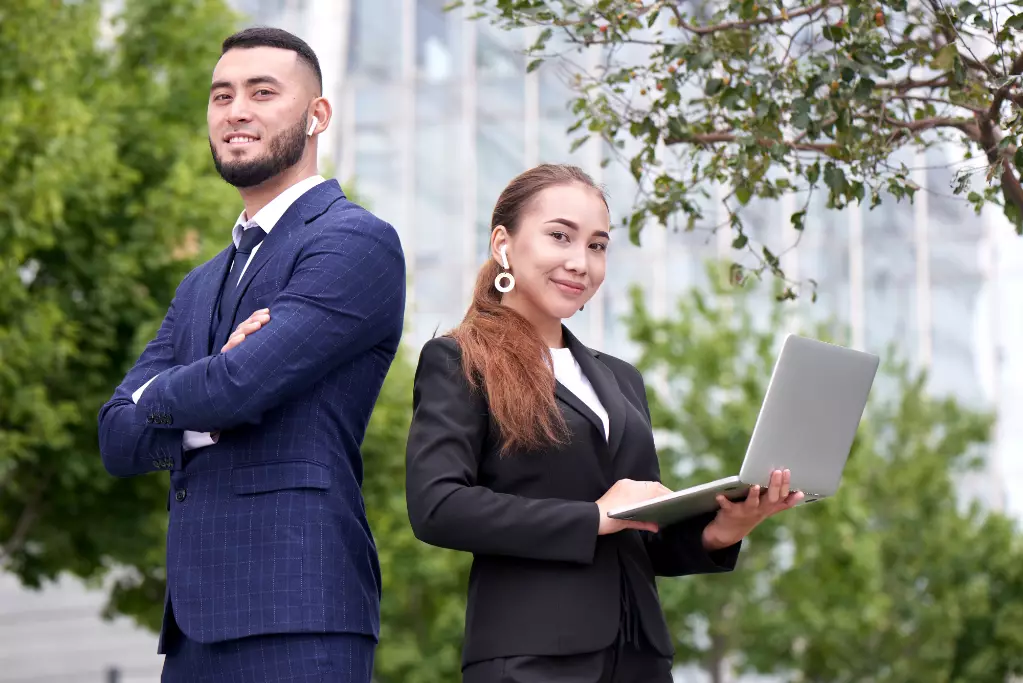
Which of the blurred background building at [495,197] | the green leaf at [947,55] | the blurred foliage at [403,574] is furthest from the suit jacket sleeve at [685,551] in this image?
the blurred background building at [495,197]

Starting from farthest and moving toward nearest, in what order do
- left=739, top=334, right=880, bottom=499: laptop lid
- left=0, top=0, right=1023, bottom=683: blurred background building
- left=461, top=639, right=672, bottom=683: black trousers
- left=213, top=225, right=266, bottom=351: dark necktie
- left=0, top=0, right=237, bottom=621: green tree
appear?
left=0, top=0, right=1023, bottom=683: blurred background building
left=0, top=0, right=237, bottom=621: green tree
left=213, top=225, right=266, bottom=351: dark necktie
left=461, top=639, right=672, bottom=683: black trousers
left=739, top=334, right=880, bottom=499: laptop lid

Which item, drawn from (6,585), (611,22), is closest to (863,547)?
(611,22)

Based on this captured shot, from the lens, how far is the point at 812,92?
4.51 metres

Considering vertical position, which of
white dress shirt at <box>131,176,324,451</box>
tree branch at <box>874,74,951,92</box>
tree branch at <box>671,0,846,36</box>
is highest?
tree branch at <box>671,0,846,36</box>

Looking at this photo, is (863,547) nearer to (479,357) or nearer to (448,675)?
(448,675)

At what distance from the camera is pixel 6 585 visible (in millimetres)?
33094

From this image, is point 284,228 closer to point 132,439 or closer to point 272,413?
point 272,413

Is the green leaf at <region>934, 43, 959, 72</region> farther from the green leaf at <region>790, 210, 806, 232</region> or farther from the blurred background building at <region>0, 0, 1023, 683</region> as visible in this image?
the blurred background building at <region>0, 0, 1023, 683</region>

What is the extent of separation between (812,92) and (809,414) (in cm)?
152

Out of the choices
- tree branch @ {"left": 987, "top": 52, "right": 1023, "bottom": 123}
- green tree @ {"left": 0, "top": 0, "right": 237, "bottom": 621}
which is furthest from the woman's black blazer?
green tree @ {"left": 0, "top": 0, "right": 237, "bottom": 621}

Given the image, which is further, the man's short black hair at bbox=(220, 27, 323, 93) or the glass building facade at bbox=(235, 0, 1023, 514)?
the glass building facade at bbox=(235, 0, 1023, 514)

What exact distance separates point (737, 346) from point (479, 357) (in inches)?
697

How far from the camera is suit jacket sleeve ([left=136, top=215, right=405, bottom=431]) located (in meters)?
3.33

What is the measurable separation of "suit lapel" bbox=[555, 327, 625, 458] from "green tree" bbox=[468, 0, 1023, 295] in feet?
3.24
